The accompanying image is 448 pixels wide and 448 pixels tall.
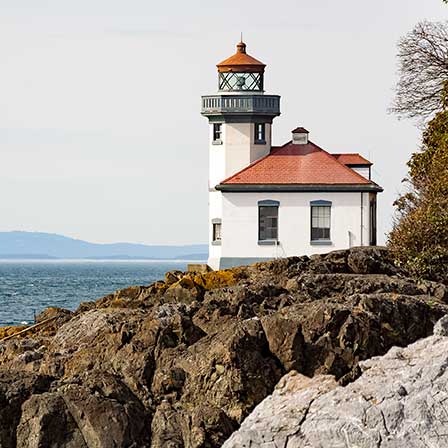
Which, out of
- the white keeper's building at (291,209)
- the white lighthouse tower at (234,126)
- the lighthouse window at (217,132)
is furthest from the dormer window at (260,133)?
the lighthouse window at (217,132)

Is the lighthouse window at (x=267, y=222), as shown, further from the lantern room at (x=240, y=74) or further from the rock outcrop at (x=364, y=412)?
the rock outcrop at (x=364, y=412)

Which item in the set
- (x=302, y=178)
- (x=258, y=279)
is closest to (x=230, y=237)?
(x=302, y=178)

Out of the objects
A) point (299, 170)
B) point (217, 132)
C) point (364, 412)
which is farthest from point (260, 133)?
point (364, 412)

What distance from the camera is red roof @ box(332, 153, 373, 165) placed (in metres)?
45.4

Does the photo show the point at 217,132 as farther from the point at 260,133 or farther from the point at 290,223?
the point at 290,223

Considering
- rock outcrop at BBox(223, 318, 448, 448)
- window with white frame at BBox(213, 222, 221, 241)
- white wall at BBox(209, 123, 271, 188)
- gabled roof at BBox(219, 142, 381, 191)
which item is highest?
white wall at BBox(209, 123, 271, 188)

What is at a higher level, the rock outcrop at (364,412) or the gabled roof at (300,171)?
the gabled roof at (300,171)

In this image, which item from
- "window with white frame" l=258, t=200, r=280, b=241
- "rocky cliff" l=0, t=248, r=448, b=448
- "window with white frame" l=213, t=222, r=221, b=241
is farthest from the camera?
"window with white frame" l=213, t=222, r=221, b=241

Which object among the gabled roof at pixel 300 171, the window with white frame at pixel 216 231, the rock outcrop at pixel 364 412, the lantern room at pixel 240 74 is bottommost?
the rock outcrop at pixel 364 412

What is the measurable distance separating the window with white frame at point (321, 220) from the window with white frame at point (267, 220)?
3.79 feet

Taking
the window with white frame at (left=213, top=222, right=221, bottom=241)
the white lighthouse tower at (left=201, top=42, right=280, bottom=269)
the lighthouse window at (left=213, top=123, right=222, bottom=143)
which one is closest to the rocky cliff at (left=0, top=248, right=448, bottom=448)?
the window with white frame at (left=213, top=222, right=221, bottom=241)

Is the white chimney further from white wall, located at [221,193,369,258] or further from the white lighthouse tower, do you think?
white wall, located at [221,193,369,258]

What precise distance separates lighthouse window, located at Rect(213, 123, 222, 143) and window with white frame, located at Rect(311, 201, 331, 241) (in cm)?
428

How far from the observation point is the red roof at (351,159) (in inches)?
1786
